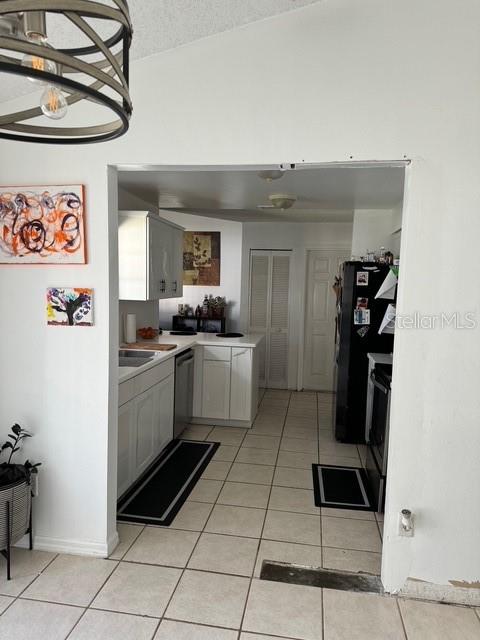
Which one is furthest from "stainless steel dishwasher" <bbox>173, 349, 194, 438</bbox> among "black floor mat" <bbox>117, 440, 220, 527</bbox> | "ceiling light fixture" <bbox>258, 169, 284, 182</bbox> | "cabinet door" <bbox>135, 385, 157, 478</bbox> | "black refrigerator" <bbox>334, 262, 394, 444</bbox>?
"ceiling light fixture" <bbox>258, 169, 284, 182</bbox>

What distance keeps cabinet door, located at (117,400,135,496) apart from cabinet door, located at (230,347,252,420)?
61.3 inches

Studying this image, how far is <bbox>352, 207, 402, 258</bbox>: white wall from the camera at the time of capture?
476 centimetres

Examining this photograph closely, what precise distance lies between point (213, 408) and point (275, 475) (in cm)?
124

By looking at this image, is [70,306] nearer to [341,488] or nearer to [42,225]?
[42,225]

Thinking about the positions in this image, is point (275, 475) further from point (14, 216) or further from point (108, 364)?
point (14, 216)

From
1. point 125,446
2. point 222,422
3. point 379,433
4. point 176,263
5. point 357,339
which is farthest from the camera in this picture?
point 176,263

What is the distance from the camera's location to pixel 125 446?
2992 millimetres

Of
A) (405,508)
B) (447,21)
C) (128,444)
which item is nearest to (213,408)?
(128,444)

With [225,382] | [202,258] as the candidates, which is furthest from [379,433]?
[202,258]

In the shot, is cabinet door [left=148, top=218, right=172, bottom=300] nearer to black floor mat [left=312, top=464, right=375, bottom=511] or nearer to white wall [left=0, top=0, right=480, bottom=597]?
white wall [left=0, top=0, right=480, bottom=597]

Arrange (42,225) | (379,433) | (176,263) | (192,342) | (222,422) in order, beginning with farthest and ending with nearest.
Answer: (176,263), (222,422), (192,342), (379,433), (42,225)

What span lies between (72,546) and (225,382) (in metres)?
2.28

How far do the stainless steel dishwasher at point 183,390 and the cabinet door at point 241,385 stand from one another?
16.7 inches

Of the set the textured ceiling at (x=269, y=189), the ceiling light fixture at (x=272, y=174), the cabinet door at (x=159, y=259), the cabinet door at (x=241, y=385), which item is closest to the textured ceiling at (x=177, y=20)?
the textured ceiling at (x=269, y=189)
